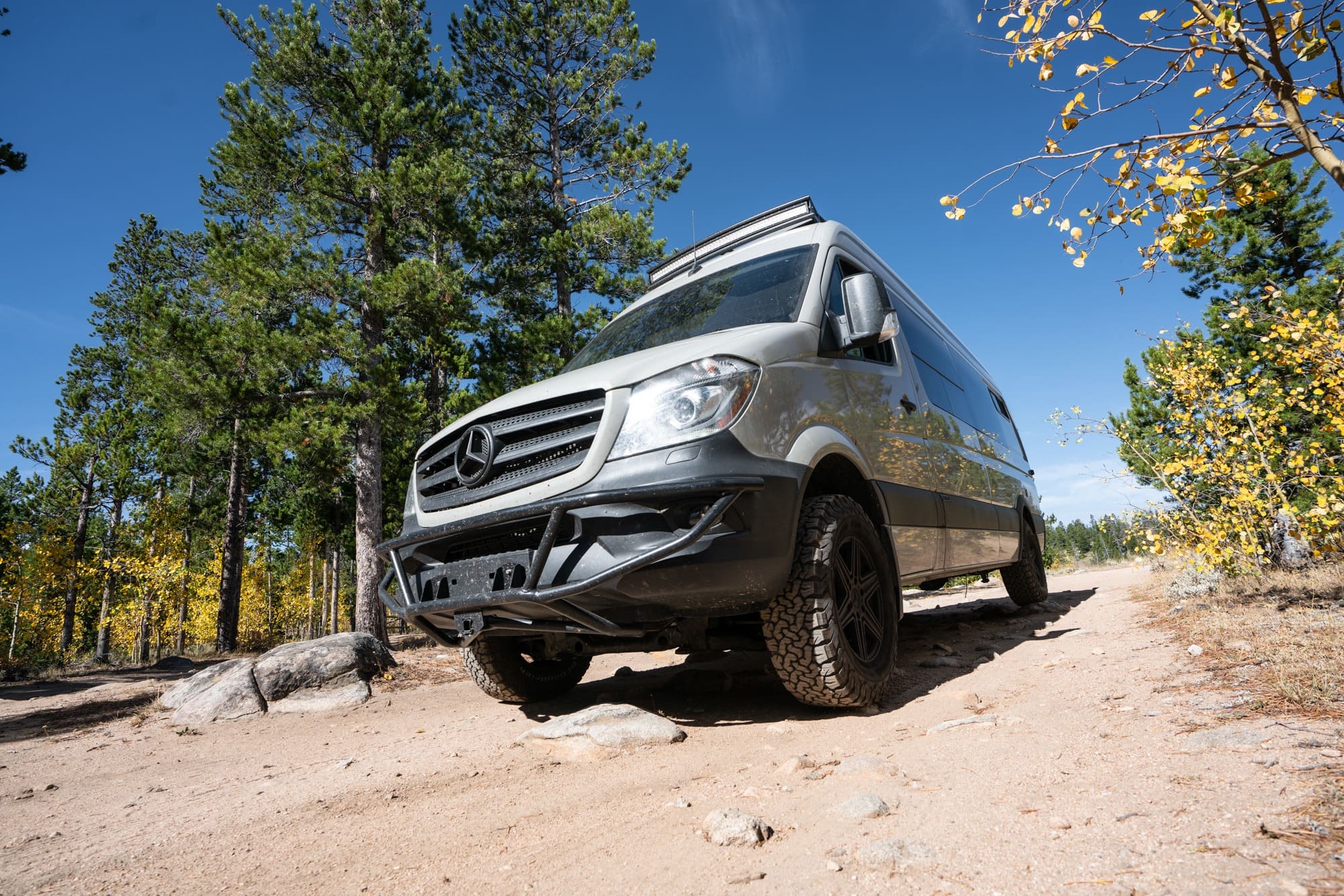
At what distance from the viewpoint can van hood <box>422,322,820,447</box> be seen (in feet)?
8.85

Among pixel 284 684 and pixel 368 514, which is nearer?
pixel 284 684

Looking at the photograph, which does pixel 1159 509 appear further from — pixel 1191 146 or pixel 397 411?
pixel 397 411

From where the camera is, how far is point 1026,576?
6.66m

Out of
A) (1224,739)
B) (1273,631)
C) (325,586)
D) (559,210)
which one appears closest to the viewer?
(1224,739)

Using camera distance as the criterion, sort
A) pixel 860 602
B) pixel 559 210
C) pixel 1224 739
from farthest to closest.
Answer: pixel 559 210, pixel 860 602, pixel 1224 739

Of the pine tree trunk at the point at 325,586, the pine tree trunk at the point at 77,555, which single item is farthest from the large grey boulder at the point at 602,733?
the pine tree trunk at the point at 325,586

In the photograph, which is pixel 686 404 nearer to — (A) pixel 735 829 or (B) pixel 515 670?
(A) pixel 735 829

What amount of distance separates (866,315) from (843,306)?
1.39 feet

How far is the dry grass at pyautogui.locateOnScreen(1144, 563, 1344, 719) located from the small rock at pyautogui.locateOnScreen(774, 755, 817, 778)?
154 centimetres

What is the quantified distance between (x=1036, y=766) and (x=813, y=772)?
2.31ft

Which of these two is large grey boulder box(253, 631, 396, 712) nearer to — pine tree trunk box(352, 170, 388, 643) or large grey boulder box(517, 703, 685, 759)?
large grey boulder box(517, 703, 685, 759)

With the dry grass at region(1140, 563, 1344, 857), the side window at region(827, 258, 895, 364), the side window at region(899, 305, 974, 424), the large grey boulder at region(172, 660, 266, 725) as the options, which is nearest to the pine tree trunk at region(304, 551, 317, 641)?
the large grey boulder at region(172, 660, 266, 725)

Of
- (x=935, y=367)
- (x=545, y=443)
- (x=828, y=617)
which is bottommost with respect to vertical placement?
(x=828, y=617)

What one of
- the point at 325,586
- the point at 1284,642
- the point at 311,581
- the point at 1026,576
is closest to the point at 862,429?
the point at 1284,642
